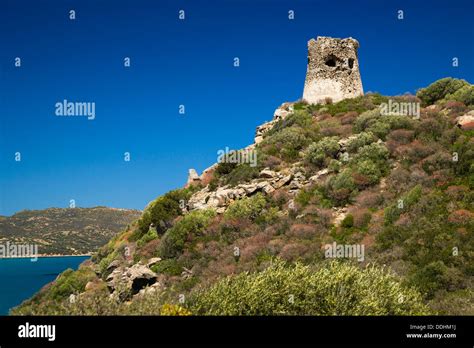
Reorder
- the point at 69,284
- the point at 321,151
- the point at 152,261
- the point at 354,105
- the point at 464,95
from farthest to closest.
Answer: the point at 354,105, the point at 464,95, the point at 321,151, the point at 69,284, the point at 152,261

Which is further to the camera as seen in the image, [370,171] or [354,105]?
[354,105]

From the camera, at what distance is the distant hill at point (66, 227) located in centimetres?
10550

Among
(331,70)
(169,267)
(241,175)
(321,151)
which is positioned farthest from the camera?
(331,70)

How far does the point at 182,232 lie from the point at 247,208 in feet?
11.7

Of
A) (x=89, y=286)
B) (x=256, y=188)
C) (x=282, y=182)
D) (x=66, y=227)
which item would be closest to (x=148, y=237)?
(x=89, y=286)

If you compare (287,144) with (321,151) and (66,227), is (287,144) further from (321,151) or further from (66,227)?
(66,227)

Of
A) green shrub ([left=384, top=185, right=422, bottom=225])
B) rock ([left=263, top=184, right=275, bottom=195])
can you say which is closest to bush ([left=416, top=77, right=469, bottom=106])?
rock ([left=263, top=184, right=275, bottom=195])

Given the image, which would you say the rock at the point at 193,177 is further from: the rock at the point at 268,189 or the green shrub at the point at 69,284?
the green shrub at the point at 69,284

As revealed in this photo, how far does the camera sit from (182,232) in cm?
2491

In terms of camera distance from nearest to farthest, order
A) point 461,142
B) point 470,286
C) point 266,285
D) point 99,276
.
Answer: point 266,285 → point 470,286 → point 461,142 → point 99,276

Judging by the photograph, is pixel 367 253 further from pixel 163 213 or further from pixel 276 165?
pixel 163 213
